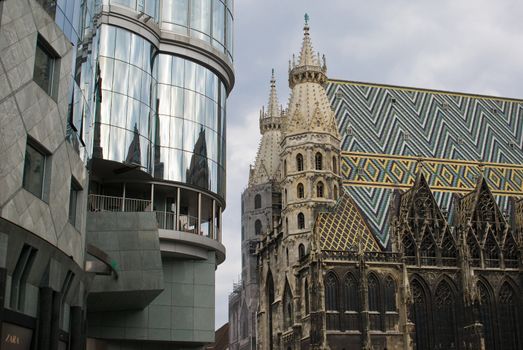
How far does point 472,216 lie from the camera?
203 feet

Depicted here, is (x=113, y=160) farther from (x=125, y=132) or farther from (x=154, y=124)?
(x=154, y=124)

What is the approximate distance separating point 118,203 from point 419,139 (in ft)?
121

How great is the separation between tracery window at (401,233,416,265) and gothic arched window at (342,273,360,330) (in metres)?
4.89

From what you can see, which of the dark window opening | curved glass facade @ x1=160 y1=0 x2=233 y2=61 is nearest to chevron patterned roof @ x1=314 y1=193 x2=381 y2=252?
curved glass facade @ x1=160 y1=0 x2=233 y2=61

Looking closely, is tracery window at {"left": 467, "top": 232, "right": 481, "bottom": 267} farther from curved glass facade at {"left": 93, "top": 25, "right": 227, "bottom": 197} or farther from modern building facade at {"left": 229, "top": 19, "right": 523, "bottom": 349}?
curved glass facade at {"left": 93, "top": 25, "right": 227, "bottom": 197}

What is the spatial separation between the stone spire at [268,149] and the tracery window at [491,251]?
2226cm

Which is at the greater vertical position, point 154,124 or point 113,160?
point 154,124

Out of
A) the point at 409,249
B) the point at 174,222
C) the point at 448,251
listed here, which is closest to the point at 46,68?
the point at 174,222

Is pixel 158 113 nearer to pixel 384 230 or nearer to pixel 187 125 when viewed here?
pixel 187 125

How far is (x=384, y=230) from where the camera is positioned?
61.5 meters

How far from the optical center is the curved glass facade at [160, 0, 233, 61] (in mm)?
45438

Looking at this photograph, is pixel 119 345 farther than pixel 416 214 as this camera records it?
No

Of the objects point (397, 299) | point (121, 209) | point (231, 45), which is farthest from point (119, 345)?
point (397, 299)

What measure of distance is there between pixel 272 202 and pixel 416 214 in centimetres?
1735
